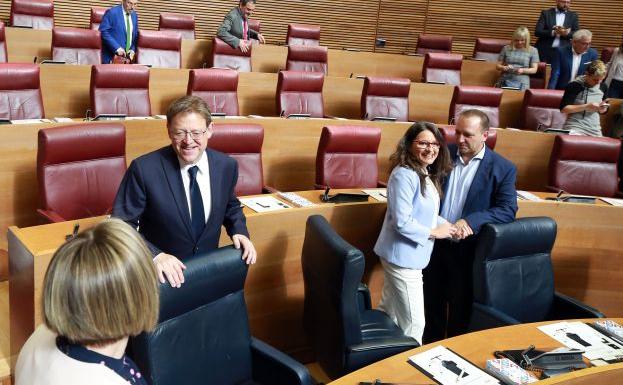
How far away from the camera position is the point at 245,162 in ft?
10.7

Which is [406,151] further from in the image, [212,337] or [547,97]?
[547,97]

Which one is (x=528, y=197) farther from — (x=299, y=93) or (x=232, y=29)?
(x=232, y=29)

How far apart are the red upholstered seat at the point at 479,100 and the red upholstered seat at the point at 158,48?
2.41 metres

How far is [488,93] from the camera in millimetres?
4824

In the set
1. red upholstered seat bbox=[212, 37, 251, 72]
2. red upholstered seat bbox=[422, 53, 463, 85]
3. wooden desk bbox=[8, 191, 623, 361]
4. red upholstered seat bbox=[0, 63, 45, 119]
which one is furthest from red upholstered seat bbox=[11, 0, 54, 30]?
wooden desk bbox=[8, 191, 623, 361]

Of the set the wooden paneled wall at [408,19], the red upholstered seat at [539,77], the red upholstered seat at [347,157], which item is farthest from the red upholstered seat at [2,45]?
the red upholstered seat at [539,77]

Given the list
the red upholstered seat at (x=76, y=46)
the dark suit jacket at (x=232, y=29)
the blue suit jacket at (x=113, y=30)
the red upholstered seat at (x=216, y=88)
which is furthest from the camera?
the dark suit jacket at (x=232, y=29)

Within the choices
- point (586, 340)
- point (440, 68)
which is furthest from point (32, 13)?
point (586, 340)

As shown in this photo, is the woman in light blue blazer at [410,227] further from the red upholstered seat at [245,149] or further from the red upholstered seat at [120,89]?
the red upholstered seat at [120,89]

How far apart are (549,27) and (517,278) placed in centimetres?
441

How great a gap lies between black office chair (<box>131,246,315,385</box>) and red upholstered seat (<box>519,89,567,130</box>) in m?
3.79

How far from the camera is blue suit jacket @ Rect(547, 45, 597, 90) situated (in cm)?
533

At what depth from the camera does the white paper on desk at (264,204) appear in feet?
8.36

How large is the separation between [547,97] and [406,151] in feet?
10.1
